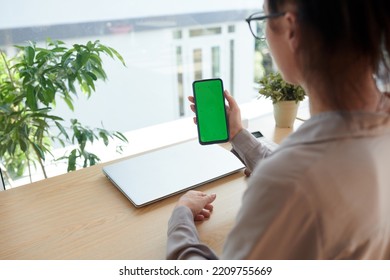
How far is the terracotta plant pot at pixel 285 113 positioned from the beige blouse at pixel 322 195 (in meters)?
0.76

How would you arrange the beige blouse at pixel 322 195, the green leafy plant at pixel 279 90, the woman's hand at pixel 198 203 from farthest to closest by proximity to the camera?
the green leafy plant at pixel 279 90 < the woman's hand at pixel 198 203 < the beige blouse at pixel 322 195

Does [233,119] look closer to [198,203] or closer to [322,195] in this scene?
[198,203]

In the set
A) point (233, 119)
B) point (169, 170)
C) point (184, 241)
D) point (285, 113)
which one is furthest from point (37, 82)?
point (285, 113)

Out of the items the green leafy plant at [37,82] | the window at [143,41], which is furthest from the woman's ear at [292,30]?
the window at [143,41]

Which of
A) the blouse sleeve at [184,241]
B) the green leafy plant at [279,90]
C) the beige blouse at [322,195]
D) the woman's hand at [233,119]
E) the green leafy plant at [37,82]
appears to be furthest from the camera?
the green leafy plant at [279,90]

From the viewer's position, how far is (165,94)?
181cm

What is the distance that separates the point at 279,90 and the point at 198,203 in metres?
0.61

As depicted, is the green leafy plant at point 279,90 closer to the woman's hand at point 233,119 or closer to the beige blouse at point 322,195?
the woman's hand at point 233,119

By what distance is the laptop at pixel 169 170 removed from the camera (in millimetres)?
832

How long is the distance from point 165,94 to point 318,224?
148 centimetres

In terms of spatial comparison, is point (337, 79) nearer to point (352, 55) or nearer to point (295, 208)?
point (352, 55)

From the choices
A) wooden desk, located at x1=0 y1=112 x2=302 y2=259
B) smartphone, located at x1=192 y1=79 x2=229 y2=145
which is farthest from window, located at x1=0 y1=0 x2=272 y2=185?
smartphone, located at x1=192 y1=79 x2=229 y2=145

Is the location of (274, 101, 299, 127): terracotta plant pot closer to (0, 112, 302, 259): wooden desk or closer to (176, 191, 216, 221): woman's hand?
(0, 112, 302, 259): wooden desk
